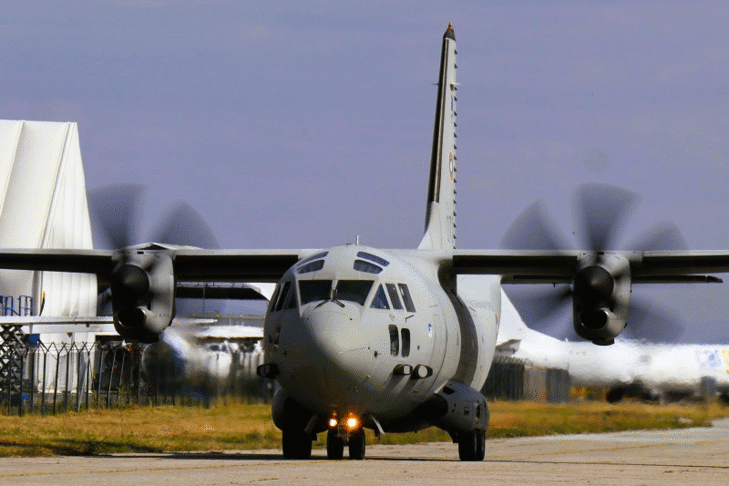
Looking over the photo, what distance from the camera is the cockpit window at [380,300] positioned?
67.3 ft

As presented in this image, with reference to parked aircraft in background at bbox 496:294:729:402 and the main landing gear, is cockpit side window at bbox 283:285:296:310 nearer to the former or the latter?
the main landing gear

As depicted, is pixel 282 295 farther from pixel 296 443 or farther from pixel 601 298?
pixel 601 298

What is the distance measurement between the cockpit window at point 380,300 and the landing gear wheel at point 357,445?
2.37 metres

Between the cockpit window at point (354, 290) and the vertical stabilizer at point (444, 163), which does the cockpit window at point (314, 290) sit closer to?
the cockpit window at point (354, 290)

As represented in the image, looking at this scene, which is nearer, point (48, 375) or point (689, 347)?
point (48, 375)

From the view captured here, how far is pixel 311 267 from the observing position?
2097 cm

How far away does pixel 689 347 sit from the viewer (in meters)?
58.7

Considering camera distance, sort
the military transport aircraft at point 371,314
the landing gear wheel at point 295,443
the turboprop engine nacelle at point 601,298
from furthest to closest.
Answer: the landing gear wheel at point 295,443
the turboprop engine nacelle at point 601,298
the military transport aircraft at point 371,314

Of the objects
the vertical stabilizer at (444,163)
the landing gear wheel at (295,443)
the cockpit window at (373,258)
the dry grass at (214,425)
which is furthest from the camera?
the vertical stabilizer at (444,163)

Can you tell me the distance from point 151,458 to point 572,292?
25.9 ft

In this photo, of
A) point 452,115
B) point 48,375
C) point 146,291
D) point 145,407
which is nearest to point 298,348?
point 146,291

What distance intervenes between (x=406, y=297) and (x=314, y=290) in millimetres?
1623

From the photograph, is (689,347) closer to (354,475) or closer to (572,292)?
(572,292)

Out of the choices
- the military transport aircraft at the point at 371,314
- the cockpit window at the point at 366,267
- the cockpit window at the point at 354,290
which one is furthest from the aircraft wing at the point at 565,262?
the cockpit window at the point at 354,290
